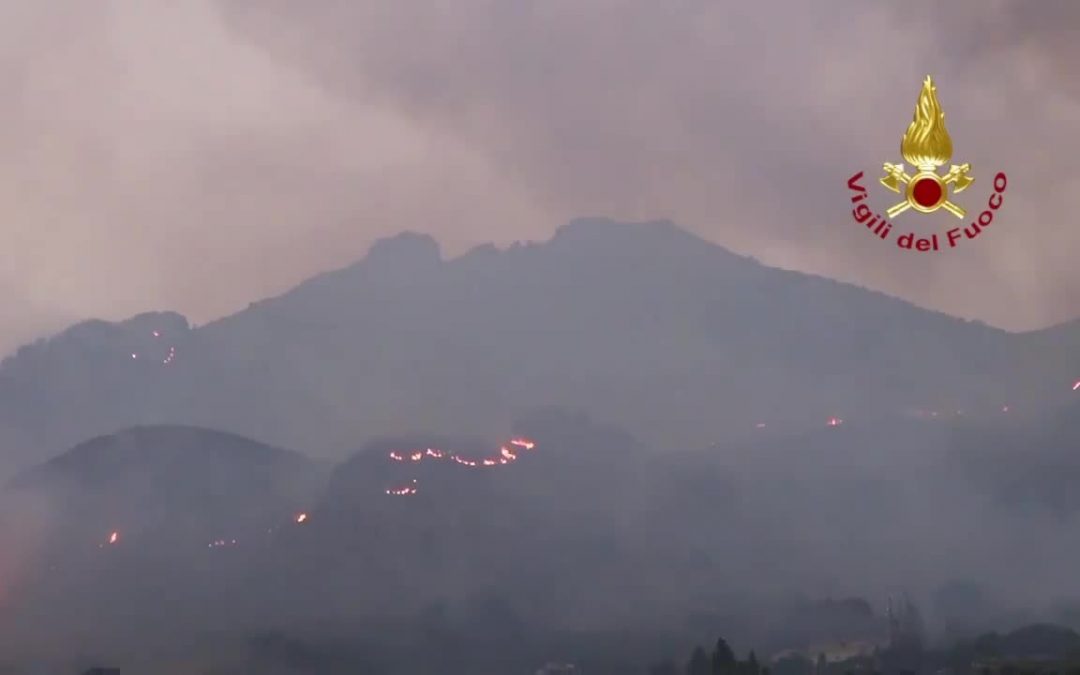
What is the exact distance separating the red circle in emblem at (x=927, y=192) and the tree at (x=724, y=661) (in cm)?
12287

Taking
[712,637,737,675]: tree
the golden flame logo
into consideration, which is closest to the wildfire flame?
the golden flame logo

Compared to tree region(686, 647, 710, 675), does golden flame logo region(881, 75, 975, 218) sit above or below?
above

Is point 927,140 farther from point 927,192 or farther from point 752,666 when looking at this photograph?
point 752,666

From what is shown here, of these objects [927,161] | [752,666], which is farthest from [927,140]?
[752,666]

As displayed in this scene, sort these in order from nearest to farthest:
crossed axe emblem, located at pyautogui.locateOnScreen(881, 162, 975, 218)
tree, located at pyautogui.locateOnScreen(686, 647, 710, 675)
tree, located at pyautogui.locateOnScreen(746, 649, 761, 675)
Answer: crossed axe emblem, located at pyautogui.locateOnScreen(881, 162, 975, 218) → tree, located at pyautogui.locateOnScreen(746, 649, 761, 675) → tree, located at pyautogui.locateOnScreen(686, 647, 710, 675)

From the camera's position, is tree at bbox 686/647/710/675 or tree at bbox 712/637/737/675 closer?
tree at bbox 712/637/737/675

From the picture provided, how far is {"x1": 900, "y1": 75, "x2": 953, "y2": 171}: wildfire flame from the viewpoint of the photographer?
6856cm

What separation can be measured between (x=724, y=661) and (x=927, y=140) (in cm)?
13073

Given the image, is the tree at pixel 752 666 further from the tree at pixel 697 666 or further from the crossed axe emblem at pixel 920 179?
the crossed axe emblem at pixel 920 179

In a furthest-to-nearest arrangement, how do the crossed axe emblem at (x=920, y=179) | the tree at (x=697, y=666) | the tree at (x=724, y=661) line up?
the tree at (x=697, y=666), the tree at (x=724, y=661), the crossed axe emblem at (x=920, y=179)

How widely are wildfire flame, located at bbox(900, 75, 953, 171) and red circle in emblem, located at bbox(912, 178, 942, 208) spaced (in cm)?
77

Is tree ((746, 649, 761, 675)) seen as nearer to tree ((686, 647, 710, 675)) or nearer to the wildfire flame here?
tree ((686, 647, 710, 675))

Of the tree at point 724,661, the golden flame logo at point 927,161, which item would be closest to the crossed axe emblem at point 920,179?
the golden flame logo at point 927,161

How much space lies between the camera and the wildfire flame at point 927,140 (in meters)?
68.6
